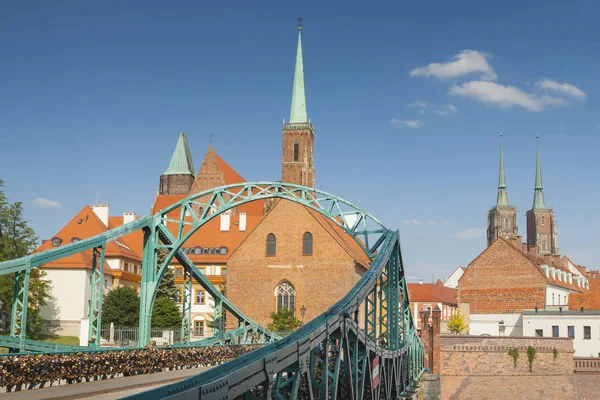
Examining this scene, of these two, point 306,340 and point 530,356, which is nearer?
point 306,340

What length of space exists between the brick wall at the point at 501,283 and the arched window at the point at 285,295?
50.6ft

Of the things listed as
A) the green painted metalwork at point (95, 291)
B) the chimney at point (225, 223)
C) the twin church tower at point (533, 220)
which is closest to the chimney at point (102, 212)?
the chimney at point (225, 223)

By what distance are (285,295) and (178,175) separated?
1778 inches

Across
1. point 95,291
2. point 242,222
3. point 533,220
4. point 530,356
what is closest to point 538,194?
point 533,220

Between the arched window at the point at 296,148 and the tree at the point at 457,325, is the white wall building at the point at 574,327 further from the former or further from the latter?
the arched window at the point at 296,148

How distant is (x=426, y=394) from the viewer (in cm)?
2855

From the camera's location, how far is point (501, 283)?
63.4 metres

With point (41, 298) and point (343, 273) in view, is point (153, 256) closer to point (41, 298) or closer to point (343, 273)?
point (41, 298)

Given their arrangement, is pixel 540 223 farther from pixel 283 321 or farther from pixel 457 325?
pixel 283 321

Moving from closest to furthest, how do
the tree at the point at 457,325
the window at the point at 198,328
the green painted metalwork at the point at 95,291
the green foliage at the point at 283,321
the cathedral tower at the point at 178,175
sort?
the green painted metalwork at the point at 95,291, the green foliage at the point at 283,321, the tree at the point at 457,325, the window at the point at 198,328, the cathedral tower at the point at 178,175

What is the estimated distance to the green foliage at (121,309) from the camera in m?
51.2

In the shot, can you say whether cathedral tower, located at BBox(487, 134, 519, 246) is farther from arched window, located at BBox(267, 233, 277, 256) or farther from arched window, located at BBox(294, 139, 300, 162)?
arched window, located at BBox(267, 233, 277, 256)

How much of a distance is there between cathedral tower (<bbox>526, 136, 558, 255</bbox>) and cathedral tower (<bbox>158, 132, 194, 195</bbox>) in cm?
7907

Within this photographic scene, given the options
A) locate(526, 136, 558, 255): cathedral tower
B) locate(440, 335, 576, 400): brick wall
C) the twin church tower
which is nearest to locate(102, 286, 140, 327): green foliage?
locate(440, 335, 576, 400): brick wall
